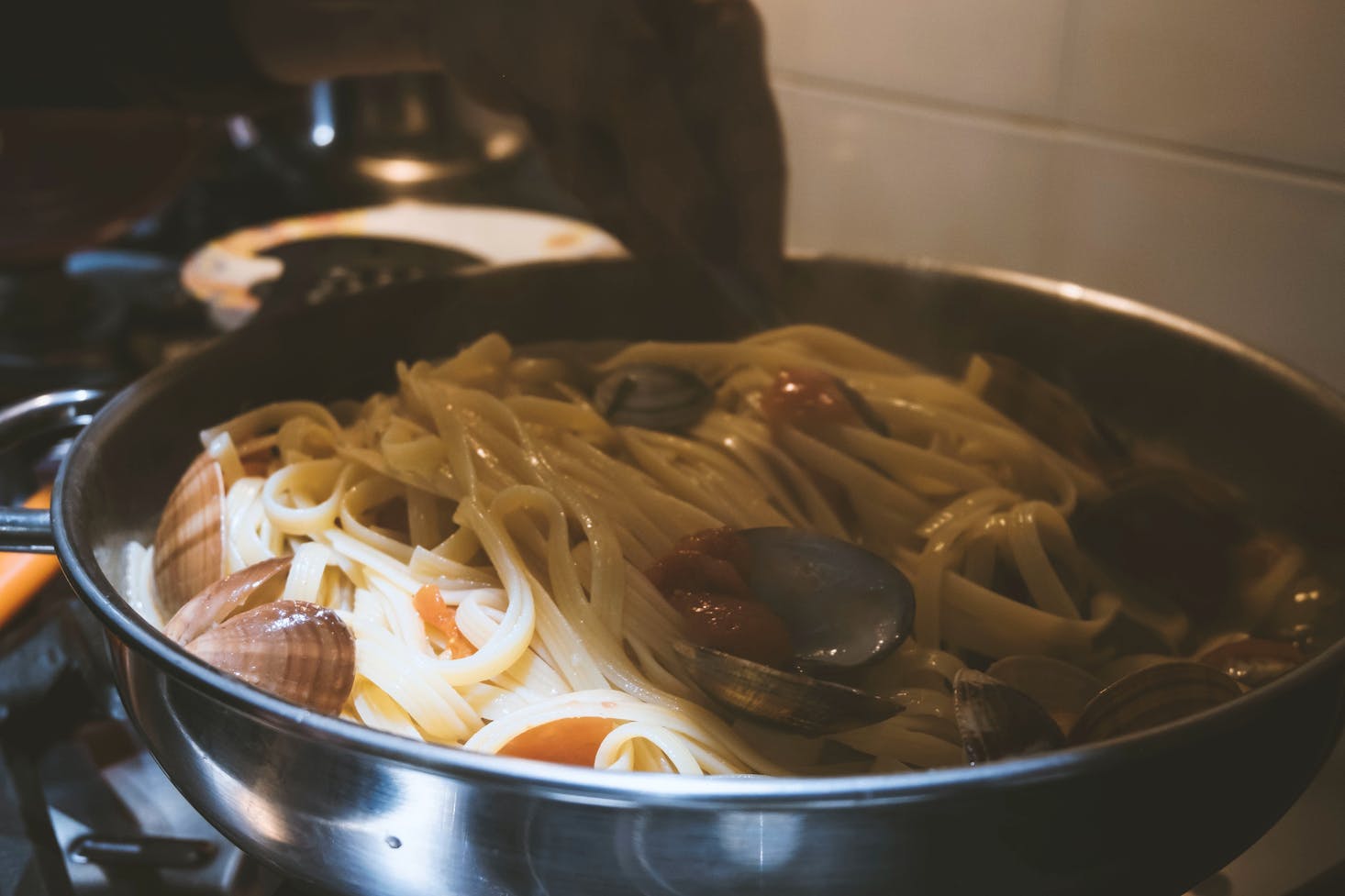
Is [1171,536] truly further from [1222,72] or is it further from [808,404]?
[1222,72]

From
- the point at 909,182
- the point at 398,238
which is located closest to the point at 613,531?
the point at 909,182

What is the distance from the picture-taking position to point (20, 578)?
1.44 meters

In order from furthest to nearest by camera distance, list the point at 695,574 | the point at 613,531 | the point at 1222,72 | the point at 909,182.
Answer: the point at 909,182 → the point at 1222,72 → the point at 613,531 → the point at 695,574

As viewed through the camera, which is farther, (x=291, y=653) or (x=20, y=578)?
(x=20, y=578)

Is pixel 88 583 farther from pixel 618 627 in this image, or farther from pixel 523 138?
pixel 523 138

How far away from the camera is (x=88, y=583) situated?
95cm

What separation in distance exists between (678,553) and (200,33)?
1231mm

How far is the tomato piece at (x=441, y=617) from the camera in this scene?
1287 millimetres

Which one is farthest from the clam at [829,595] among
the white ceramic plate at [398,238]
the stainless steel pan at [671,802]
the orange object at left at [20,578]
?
the white ceramic plate at [398,238]

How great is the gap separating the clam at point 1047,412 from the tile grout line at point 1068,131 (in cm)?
37

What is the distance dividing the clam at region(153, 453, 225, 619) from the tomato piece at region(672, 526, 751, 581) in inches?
21.0

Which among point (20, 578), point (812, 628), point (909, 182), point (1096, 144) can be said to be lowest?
point (20, 578)

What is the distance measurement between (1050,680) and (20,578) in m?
1.23

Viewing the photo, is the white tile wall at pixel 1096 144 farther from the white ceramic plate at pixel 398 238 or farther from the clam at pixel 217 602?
the clam at pixel 217 602
